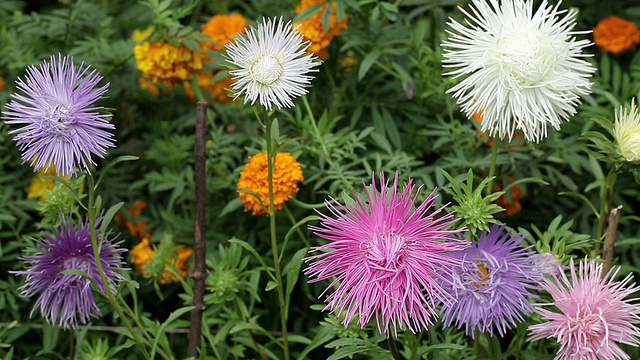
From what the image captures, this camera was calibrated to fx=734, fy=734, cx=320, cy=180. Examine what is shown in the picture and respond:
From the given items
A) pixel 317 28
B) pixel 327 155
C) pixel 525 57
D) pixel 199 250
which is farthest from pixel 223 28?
pixel 525 57

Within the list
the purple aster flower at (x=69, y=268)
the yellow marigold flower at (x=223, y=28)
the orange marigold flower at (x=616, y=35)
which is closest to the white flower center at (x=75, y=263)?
the purple aster flower at (x=69, y=268)

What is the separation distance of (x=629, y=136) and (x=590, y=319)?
0.84ft

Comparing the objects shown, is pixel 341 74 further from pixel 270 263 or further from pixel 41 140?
pixel 41 140

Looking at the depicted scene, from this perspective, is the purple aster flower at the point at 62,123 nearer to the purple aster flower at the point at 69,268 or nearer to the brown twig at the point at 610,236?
the purple aster flower at the point at 69,268

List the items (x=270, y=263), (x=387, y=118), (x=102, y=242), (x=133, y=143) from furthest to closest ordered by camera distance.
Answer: (x=133, y=143) < (x=387, y=118) < (x=270, y=263) < (x=102, y=242)

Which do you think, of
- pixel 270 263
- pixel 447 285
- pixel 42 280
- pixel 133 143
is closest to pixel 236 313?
pixel 270 263

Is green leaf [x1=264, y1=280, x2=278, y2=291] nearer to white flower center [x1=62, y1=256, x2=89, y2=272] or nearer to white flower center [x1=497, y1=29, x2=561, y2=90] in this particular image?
white flower center [x1=62, y1=256, x2=89, y2=272]

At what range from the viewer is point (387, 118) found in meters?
1.52

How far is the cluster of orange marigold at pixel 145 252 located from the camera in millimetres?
1400

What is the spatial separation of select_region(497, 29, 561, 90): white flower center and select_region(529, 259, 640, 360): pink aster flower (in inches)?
9.8

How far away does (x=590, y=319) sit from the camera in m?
0.92

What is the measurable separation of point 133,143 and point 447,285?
108cm

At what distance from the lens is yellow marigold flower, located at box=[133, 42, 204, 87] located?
1522mm

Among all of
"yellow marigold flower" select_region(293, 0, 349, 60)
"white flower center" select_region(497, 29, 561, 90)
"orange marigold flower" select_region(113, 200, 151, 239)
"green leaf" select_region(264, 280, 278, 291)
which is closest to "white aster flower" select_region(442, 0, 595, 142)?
"white flower center" select_region(497, 29, 561, 90)
